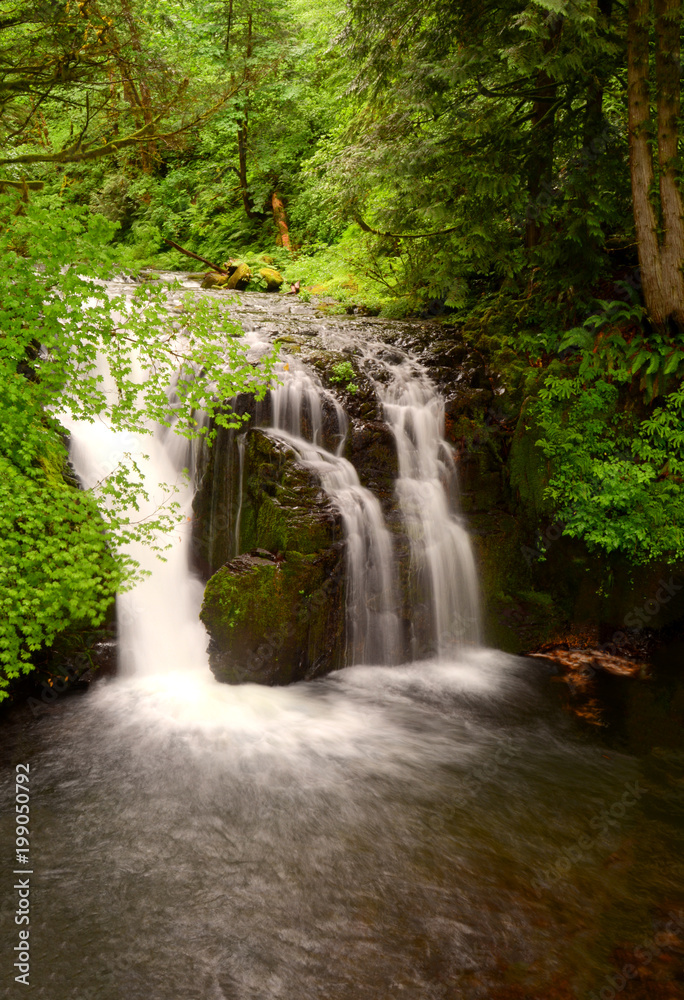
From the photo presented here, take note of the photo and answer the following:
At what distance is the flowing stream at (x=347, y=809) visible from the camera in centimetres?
348

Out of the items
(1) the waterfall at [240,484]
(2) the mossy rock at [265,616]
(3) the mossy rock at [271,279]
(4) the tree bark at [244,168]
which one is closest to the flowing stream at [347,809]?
(2) the mossy rock at [265,616]

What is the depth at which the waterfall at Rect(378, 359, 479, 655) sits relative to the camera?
784 cm

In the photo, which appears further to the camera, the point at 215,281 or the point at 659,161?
the point at 215,281

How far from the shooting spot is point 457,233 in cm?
859

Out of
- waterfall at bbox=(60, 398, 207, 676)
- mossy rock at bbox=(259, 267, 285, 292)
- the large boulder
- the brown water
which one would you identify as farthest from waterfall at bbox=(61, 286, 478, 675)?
mossy rock at bbox=(259, 267, 285, 292)

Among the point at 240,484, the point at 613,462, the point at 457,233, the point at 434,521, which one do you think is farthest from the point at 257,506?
the point at 457,233

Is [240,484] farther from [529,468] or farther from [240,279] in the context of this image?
[240,279]

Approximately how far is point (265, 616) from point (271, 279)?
11.3 m

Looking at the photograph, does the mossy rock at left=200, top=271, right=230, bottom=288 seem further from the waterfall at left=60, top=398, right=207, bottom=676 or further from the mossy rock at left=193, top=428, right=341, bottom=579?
the mossy rock at left=193, top=428, right=341, bottom=579

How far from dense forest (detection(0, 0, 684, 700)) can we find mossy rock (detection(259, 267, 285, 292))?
5373 millimetres

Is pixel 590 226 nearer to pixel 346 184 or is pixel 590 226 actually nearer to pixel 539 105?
pixel 539 105

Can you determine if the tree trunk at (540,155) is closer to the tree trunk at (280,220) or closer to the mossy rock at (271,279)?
the mossy rock at (271,279)

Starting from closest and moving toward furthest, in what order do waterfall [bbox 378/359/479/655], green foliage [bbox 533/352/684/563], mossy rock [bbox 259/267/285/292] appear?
green foliage [bbox 533/352/684/563] < waterfall [bbox 378/359/479/655] < mossy rock [bbox 259/267/285/292]

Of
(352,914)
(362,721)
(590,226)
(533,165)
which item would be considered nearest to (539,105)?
(533,165)
